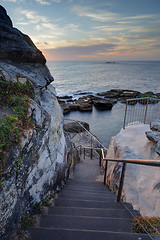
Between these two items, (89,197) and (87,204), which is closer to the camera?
(87,204)

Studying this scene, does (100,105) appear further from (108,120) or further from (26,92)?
(26,92)

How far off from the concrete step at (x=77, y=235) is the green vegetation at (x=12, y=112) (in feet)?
3.74

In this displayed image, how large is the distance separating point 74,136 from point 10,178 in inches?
567

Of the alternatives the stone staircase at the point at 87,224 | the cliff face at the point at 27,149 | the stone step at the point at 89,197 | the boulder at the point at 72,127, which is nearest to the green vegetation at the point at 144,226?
the stone staircase at the point at 87,224

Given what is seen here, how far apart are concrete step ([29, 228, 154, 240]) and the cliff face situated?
Answer: 482mm

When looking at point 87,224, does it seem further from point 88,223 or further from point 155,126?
point 155,126

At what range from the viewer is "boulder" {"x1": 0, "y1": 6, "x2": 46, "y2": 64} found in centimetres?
524

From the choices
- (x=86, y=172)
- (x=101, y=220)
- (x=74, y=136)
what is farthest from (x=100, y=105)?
(x=101, y=220)

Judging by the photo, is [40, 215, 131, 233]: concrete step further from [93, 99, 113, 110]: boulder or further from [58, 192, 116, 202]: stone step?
[93, 99, 113, 110]: boulder

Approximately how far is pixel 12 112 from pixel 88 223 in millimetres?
2710

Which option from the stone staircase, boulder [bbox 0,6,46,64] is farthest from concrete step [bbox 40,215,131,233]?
boulder [bbox 0,6,46,64]

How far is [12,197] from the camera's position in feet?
7.92

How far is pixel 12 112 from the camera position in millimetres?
3268

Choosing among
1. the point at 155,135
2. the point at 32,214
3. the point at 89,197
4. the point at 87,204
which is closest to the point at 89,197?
the point at 89,197
